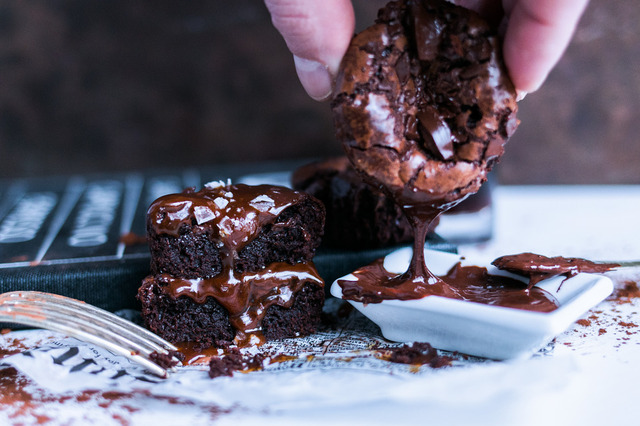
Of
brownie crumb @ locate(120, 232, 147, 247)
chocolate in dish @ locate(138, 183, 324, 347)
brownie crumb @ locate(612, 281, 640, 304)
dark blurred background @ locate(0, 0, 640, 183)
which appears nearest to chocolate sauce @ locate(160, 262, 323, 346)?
chocolate in dish @ locate(138, 183, 324, 347)

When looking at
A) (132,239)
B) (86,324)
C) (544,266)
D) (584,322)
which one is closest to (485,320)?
(544,266)

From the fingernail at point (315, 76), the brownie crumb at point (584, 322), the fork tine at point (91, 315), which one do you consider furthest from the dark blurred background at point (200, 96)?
the fork tine at point (91, 315)

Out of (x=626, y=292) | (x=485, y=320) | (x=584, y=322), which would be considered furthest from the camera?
(x=626, y=292)

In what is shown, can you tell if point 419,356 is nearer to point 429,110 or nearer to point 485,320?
point 485,320

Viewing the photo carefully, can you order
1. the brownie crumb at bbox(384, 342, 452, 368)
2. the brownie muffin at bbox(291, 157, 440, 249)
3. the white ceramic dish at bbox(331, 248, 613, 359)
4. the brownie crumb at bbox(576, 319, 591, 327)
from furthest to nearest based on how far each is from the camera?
1. the brownie muffin at bbox(291, 157, 440, 249)
2. the brownie crumb at bbox(576, 319, 591, 327)
3. the brownie crumb at bbox(384, 342, 452, 368)
4. the white ceramic dish at bbox(331, 248, 613, 359)

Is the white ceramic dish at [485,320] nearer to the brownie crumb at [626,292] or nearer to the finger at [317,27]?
the brownie crumb at [626,292]

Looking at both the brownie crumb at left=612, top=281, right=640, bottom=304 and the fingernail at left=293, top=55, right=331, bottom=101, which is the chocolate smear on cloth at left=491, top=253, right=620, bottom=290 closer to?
the brownie crumb at left=612, top=281, right=640, bottom=304

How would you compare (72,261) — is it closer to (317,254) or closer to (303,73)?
(317,254)
